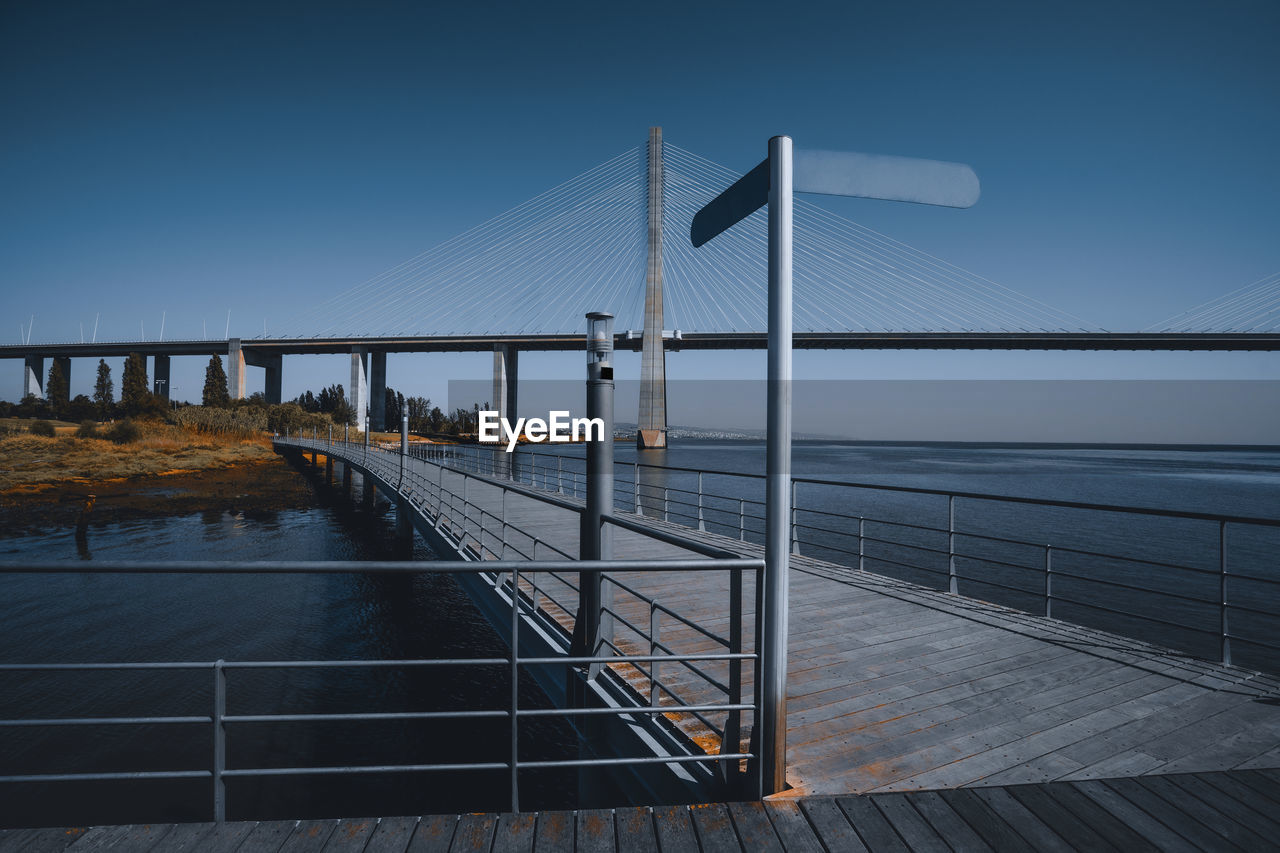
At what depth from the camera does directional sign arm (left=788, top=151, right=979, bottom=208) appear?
2383 mm

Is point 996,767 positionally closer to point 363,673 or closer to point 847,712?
point 847,712

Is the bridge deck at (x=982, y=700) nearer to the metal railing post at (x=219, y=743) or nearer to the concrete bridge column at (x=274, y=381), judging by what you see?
the metal railing post at (x=219, y=743)

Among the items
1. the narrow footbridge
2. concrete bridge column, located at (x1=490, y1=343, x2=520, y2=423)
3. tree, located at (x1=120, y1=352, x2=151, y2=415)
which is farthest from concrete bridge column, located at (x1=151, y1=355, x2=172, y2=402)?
the narrow footbridge

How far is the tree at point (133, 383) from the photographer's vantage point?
241ft

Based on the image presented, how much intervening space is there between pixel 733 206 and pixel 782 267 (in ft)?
1.29

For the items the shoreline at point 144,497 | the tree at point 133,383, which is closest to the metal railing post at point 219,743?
the shoreline at point 144,497

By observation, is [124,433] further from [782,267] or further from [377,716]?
[782,267]

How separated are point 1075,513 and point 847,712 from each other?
114 ft

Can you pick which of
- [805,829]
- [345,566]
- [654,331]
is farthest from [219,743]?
[654,331]

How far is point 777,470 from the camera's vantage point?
2.48 meters

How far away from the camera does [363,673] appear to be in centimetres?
1063

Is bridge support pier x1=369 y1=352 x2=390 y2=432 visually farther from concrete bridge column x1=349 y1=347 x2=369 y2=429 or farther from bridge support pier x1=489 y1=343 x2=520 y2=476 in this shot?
bridge support pier x1=489 y1=343 x2=520 y2=476

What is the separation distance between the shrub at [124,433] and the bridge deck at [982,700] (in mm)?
56572

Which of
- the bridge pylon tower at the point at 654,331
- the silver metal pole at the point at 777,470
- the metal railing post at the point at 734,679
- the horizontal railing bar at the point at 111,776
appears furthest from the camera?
the bridge pylon tower at the point at 654,331
